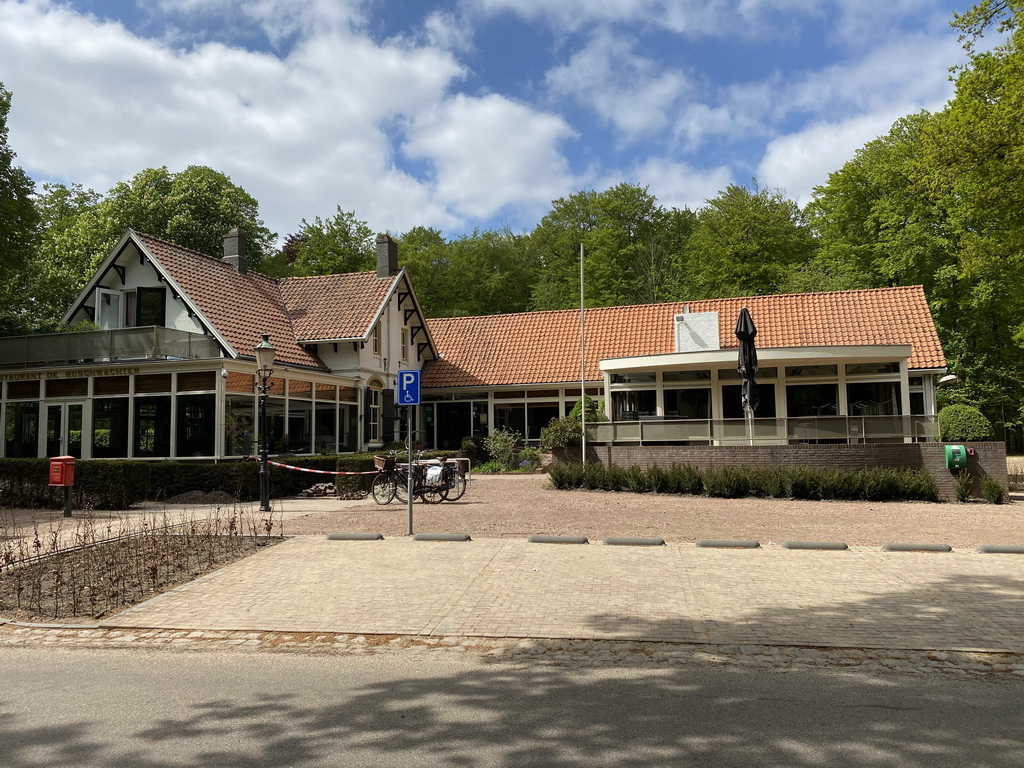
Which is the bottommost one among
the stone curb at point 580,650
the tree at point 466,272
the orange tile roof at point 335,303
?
the stone curb at point 580,650

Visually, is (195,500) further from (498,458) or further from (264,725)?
(264,725)

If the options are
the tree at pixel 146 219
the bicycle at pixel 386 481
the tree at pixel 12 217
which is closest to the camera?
the bicycle at pixel 386 481

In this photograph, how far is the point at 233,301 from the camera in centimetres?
2486

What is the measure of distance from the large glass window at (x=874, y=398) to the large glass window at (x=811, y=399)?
1.65 ft

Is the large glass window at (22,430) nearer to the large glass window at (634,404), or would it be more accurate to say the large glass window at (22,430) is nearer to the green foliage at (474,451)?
the green foliage at (474,451)

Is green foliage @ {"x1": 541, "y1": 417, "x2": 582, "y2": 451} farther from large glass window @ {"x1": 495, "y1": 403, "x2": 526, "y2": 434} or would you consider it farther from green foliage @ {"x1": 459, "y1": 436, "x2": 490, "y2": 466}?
large glass window @ {"x1": 495, "y1": 403, "x2": 526, "y2": 434}

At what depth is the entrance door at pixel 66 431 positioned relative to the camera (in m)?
21.6

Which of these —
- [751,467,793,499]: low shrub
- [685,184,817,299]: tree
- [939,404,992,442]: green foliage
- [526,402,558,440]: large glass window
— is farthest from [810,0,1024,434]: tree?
[526,402,558,440]: large glass window

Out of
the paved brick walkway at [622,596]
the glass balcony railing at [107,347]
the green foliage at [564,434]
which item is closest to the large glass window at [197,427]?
the glass balcony railing at [107,347]

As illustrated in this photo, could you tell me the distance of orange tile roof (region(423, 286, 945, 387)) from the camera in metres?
27.3

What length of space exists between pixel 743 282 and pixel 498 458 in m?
23.7

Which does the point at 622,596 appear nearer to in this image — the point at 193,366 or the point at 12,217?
the point at 193,366

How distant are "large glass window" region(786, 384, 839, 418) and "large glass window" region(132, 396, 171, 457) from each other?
1825 cm

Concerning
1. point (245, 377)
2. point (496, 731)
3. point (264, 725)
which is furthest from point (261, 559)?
point (245, 377)
